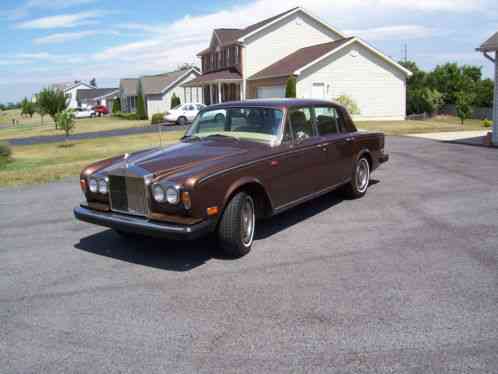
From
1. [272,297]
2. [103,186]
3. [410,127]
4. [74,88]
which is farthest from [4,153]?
[74,88]

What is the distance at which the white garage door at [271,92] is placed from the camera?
32.9 m

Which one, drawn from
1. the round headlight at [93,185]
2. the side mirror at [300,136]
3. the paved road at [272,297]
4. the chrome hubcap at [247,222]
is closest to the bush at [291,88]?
the paved road at [272,297]

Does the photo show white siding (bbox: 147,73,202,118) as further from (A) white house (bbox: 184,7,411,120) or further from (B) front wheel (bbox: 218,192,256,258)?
(B) front wheel (bbox: 218,192,256,258)

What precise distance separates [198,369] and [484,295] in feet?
8.61

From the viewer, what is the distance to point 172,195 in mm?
4969

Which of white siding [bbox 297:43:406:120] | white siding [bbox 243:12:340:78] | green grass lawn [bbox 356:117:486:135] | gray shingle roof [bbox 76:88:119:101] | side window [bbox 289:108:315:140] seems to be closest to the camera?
side window [bbox 289:108:315:140]

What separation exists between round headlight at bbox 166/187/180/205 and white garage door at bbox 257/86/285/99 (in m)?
27.9

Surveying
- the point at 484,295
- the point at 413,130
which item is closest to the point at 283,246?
the point at 484,295

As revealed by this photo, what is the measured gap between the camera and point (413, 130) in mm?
21828

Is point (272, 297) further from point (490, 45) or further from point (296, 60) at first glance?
point (296, 60)

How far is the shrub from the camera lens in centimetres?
2852

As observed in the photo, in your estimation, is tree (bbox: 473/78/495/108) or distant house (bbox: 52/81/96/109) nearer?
tree (bbox: 473/78/495/108)

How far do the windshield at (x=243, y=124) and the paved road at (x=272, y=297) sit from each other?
1.31 metres

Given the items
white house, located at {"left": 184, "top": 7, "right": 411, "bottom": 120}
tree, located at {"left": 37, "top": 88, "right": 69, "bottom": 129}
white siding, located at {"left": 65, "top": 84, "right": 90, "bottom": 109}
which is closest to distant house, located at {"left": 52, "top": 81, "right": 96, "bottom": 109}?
white siding, located at {"left": 65, "top": 84, "right": 90, "bottom": 109}
